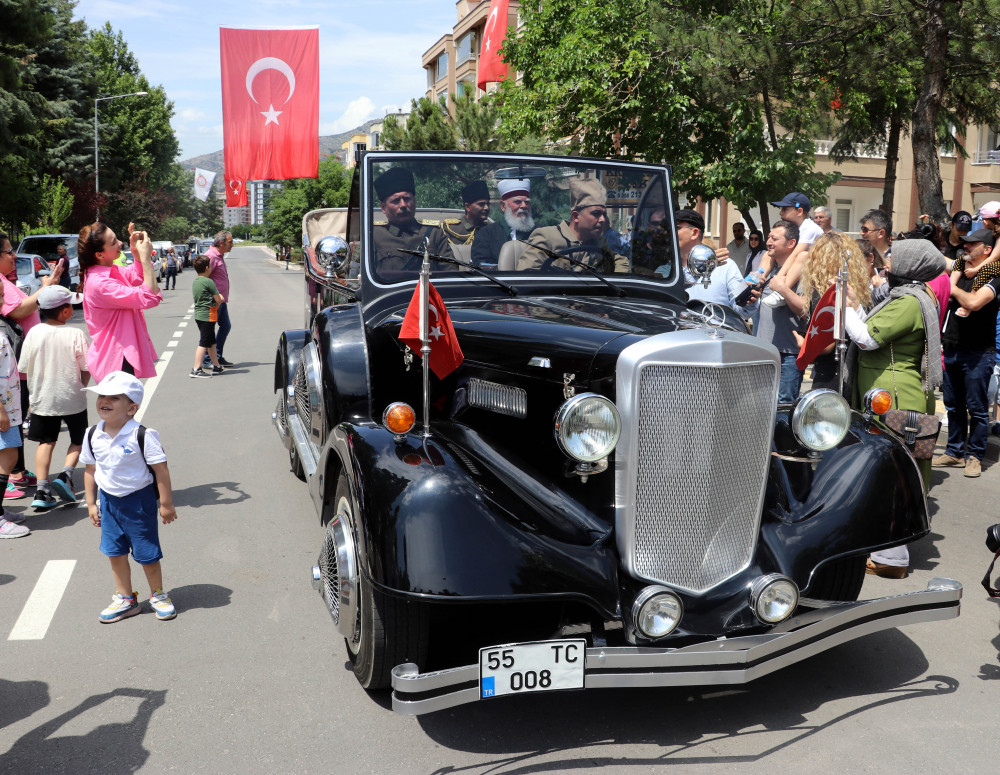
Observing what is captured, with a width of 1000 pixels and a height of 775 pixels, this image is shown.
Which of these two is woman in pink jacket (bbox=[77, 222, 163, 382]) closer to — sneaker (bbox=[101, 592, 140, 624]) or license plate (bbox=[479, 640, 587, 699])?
sneaker (bbox=[101, 592, 140, 624])

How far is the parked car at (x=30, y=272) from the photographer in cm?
1930

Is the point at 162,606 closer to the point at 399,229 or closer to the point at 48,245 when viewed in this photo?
the point at 399,229

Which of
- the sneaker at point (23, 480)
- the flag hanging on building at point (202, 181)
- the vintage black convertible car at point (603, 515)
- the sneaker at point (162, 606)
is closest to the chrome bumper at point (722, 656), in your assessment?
the vintage black convertible car at point (603, 515)

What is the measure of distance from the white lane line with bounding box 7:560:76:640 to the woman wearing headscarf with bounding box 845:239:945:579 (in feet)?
14.9

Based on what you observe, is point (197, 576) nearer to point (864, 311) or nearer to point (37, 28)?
point (864, 311)

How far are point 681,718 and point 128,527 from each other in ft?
8.73

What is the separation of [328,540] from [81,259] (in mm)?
3436

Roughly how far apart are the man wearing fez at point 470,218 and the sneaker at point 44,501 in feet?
11.0

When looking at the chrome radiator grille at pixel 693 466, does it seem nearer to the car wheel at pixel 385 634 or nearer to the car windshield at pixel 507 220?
the car wheel at pixel 385 634

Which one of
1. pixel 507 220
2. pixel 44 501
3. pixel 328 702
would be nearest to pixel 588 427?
pixel 328 702

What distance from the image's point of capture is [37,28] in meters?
25.4

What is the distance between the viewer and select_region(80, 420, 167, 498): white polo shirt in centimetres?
426

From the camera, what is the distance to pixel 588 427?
124 inches

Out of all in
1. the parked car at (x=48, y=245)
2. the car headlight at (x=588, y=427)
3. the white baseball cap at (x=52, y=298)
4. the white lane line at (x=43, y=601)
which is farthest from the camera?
the parked car at (x=48, y=245)
